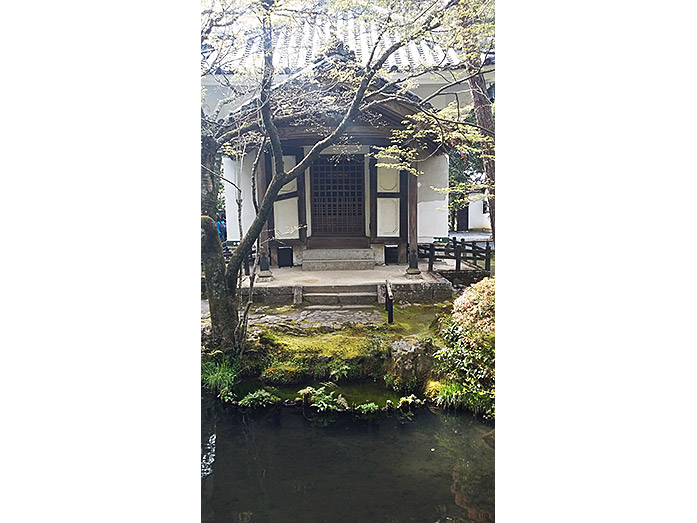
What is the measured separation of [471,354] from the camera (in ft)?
8.48

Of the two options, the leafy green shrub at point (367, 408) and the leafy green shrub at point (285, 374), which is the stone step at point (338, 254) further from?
the leafy green shrub at point (367, 408)

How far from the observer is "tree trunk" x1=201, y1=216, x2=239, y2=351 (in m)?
2.80

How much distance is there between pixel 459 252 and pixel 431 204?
15.0 inches

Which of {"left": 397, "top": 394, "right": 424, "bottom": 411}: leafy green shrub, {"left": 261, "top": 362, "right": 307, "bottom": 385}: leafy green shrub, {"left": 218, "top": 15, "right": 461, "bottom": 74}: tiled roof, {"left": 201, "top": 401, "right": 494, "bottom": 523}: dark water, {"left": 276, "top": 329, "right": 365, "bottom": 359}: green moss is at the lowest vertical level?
{"left": 201, "top": 401, "right": 494, "bottom": 523}: dark water

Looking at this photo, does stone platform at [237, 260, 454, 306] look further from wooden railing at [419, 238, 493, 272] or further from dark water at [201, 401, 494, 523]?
dark water at [201, 401, 494, 523]

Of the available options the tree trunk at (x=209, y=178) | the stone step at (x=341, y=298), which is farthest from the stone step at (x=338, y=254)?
the tree trunk at (x=209, y=178)

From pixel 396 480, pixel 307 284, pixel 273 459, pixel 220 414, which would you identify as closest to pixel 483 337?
pixel 396 480

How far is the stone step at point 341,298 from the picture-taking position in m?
2.81

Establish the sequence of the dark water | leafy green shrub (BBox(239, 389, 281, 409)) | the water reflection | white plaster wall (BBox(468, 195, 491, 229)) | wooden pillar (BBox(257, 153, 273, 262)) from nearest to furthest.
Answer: the dark water, the water reflection, leafy green shrub (BBox(239, 389, 281, 409)), white plaster wall (BBox(468, 195, 491, 229)), wooden pillar (BBox(257, 153, 273, 262))

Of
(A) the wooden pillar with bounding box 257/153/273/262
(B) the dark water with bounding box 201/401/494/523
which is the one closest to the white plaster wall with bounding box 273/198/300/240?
(A) the wooden pillar with bounding box 257/153/273/262

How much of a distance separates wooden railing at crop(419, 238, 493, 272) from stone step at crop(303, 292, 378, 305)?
41 centimetres

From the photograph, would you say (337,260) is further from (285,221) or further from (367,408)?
(367,408)

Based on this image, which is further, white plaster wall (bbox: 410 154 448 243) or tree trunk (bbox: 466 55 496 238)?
white plaster wall (bbox: 410 154 448 243)
